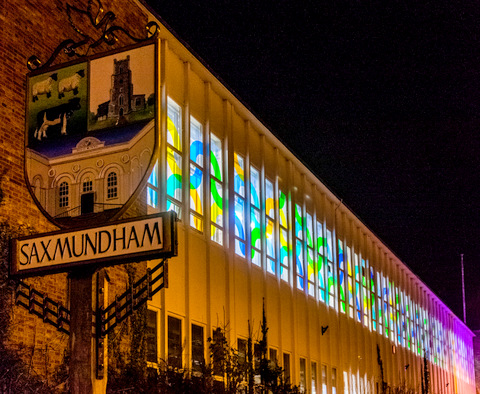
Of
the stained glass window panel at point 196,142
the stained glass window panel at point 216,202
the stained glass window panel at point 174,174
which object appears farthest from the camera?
the stained glass window panel at point 216,202

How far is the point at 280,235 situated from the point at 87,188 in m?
19.3

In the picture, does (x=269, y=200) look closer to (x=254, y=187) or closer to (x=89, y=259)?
(x=254, y=187)

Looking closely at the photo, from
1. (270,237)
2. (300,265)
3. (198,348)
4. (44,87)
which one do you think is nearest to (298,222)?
(300,265)

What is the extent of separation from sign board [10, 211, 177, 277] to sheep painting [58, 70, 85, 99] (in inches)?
69.1

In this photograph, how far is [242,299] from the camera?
24703 millimetres

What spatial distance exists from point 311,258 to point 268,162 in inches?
208

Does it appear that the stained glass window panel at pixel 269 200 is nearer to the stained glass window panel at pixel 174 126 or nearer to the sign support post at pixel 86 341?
the stained glass window panel at pixel 174 126

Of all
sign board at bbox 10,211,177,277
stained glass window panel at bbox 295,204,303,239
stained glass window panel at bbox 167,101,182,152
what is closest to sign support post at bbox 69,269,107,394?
sign board at bbox 10,211,177,277

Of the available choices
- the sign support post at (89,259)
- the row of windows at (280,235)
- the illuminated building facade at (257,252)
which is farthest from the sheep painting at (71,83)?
the row of windows at (280,235)

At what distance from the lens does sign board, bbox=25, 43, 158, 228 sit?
32.1 feet

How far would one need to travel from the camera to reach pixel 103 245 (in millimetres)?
9539

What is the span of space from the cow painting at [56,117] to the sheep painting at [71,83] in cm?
14

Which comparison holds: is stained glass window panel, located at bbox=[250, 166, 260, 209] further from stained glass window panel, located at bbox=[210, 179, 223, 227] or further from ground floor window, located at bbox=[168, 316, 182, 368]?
ground floor window, located at bbox=[168, 316, 182, 368]

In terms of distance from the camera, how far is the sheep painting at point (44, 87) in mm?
10500
